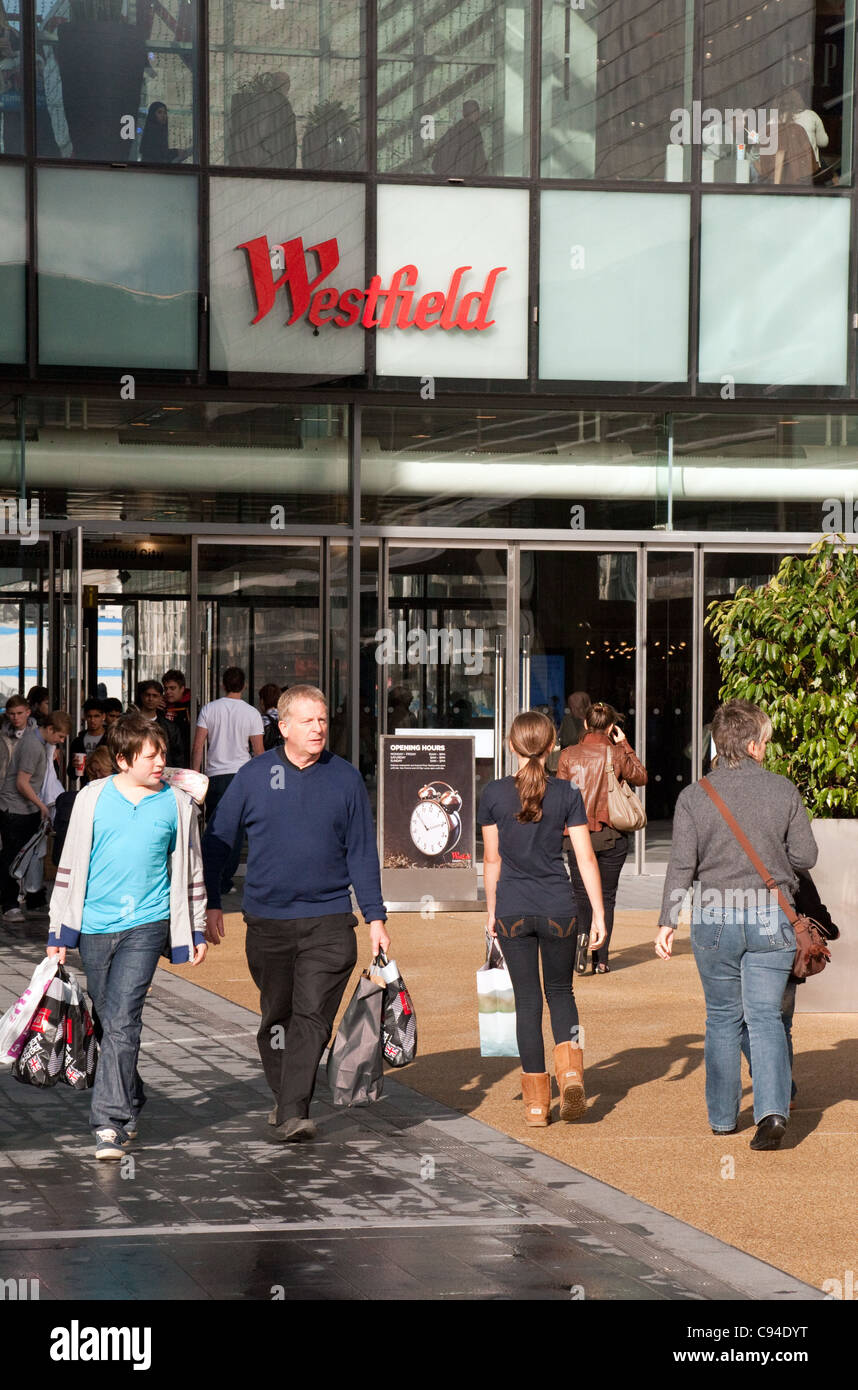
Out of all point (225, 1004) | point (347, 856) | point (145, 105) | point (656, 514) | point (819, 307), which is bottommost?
point (225, 1004)

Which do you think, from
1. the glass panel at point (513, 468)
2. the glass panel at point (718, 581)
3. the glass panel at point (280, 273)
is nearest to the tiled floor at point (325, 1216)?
the glass panel at point (280, 273)

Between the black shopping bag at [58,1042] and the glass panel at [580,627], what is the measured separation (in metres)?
11.4

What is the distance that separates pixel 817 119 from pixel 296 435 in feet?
19.5

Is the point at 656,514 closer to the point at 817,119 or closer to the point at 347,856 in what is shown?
the point at 817,119

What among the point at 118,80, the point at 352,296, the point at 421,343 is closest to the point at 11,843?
the point at 352,296

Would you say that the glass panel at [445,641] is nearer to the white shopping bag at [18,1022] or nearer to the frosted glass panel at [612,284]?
the frosted glass panel at [612,284]

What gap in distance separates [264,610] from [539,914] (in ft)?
34.2

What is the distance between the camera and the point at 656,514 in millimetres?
18828

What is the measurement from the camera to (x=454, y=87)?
1791cm

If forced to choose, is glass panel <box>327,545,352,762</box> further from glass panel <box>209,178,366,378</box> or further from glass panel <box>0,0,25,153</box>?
glass panel <box>0,0,25,153</box>

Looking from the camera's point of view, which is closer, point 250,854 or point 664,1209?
point 664,1209

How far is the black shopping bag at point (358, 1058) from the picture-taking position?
7.47 meters
